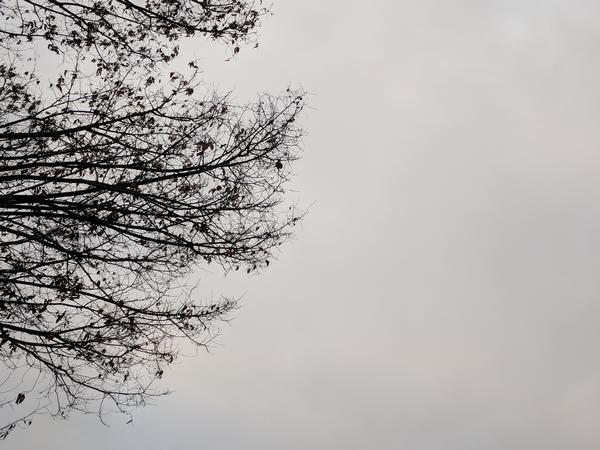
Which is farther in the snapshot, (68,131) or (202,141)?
(202,141)

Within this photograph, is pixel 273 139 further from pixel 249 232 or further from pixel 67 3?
pixel 67 3

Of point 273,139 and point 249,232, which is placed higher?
point 273,139

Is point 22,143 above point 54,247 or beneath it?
above

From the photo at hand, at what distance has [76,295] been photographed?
6828 mm

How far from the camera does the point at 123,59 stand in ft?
23.4

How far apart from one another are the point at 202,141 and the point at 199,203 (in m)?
0.77

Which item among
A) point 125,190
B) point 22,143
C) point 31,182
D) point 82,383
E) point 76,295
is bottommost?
point 82,383

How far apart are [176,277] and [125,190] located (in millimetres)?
1418

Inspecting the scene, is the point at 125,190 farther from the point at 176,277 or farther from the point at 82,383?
the point at 82,383

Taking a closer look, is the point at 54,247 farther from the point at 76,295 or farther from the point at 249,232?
the point at 249,232

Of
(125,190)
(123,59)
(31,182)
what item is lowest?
(125,190)

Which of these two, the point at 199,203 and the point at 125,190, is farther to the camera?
the point at 199,203

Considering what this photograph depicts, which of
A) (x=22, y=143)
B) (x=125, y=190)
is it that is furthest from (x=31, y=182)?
(x=125, y=190)

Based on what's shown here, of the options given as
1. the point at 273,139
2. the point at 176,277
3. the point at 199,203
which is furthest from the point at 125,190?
the point at 273,139
